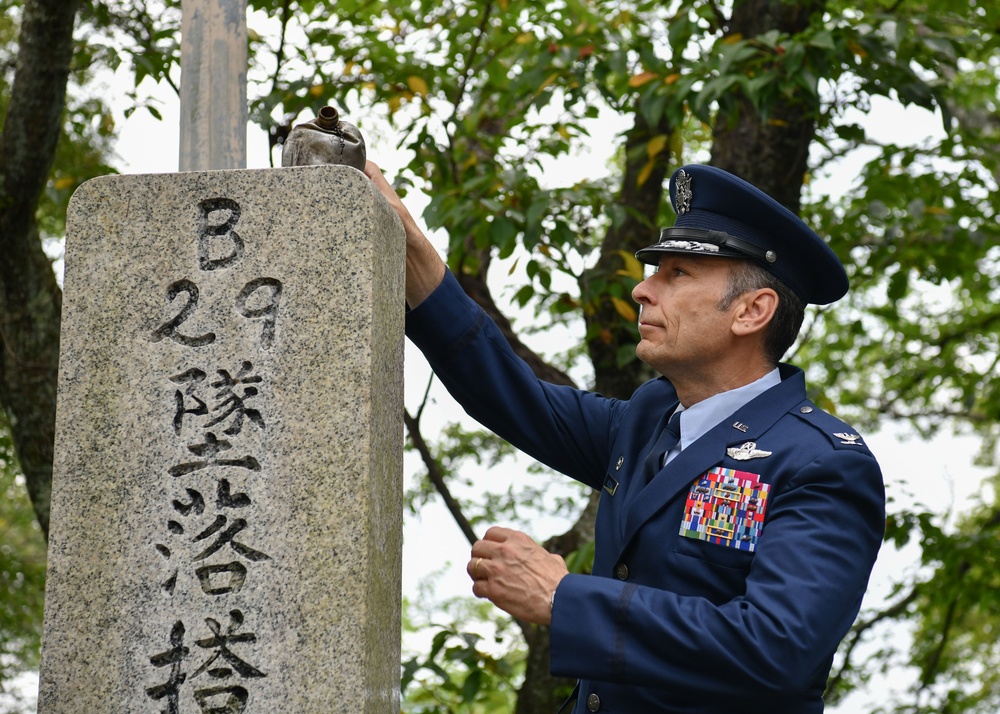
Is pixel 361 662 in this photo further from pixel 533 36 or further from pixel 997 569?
pixel 997 569

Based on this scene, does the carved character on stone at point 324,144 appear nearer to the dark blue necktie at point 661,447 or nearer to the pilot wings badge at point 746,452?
the dark blue necktie at point 661,447

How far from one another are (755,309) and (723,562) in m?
0.59

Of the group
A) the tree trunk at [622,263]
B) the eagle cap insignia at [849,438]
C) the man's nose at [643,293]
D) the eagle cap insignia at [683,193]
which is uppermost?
the tree trunk at [622,263]

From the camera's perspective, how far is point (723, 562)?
Result: 2232 millimetres

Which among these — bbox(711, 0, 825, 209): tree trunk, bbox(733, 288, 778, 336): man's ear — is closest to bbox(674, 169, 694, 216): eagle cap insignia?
bbox(733, 288, 778, 336): man's ear

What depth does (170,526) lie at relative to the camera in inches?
91.3

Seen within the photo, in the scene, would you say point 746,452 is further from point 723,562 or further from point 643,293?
point 643,293

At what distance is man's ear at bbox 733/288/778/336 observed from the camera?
2.46 meters

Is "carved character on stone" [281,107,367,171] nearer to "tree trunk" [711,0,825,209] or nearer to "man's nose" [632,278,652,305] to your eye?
"man's nose" [632,278,652,305]

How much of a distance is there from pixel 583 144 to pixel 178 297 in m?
5.59

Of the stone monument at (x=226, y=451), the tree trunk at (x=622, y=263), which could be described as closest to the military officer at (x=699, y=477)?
the stone monument at (x=226, y=451)

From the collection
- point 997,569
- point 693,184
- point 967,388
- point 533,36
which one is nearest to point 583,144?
point 533,36

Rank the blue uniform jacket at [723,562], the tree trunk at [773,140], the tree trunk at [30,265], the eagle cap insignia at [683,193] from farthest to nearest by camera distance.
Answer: the tree trunk at [773,140] → the tree trunk at [30,265] → the eagle cap insignia at [683,193] → the blue uniform jacket at [723,562]

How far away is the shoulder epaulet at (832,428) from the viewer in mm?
2268
